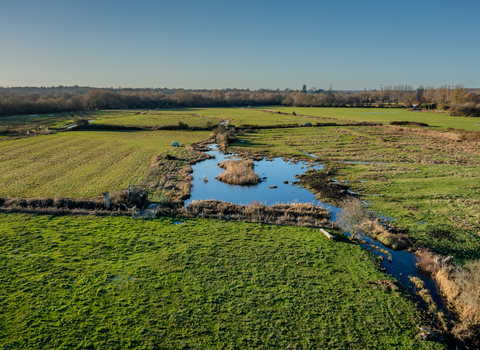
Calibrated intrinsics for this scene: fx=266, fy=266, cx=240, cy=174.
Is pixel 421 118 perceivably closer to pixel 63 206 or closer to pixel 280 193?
pixel 280 193

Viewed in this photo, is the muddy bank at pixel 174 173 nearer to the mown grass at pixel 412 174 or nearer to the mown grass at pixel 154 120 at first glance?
the mown grass at pixel 412 174

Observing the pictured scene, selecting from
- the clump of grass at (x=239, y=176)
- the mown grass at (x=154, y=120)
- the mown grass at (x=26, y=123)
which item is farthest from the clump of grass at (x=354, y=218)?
the mown grass at (x=26, y=123)

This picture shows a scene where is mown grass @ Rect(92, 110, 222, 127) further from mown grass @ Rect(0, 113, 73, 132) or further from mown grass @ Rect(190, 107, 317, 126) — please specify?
mown grass @ Rect(0, 113, 73, 132)

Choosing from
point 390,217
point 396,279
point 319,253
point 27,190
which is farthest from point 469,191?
point 27,190

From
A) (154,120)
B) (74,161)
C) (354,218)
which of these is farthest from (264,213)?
(154,120)

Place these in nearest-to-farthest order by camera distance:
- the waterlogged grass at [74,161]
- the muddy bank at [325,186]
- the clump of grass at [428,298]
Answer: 1. the clump of grass at [428,298]
2. the muddy bank at [325,186]
3. the waterlogged grass at [74,161]

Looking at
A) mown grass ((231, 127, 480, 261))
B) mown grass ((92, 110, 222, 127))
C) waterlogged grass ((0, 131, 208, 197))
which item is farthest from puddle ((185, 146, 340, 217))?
mown grass ((92, 110, 222, 127))

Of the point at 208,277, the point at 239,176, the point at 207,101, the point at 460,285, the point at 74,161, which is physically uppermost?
the point at 207,101
